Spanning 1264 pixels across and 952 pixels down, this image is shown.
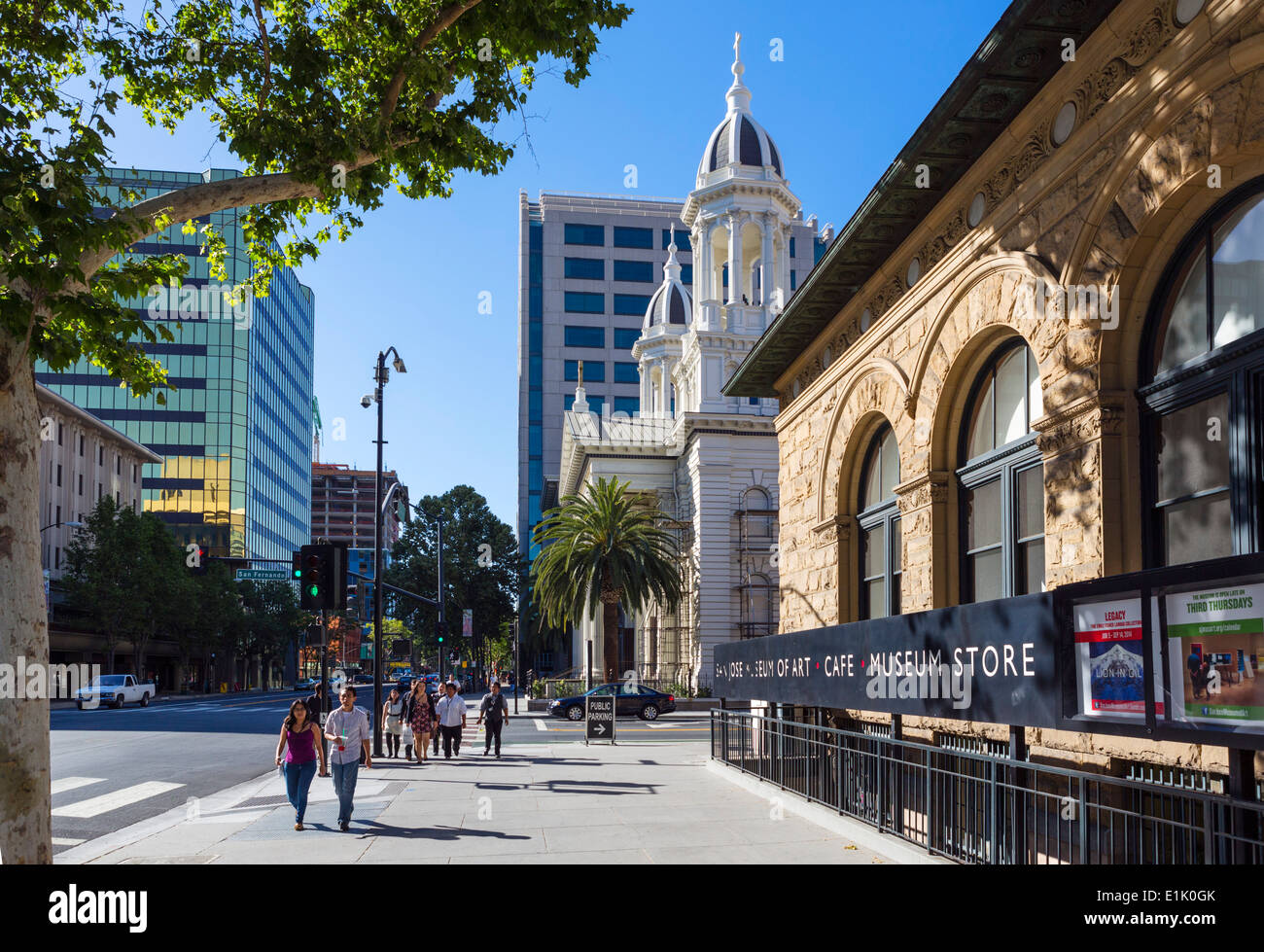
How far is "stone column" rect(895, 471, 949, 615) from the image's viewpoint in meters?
13.5

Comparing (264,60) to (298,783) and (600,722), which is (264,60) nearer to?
(298,783)

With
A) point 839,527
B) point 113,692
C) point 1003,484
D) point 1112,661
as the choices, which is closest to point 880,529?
point 839,527

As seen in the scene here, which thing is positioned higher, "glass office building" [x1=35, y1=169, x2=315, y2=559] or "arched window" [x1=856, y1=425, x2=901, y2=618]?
"glass office building" [x1=35, y1=169, x2=315, y2=559]

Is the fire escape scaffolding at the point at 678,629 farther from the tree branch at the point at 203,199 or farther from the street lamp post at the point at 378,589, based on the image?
the tree branch at the point at 203,199

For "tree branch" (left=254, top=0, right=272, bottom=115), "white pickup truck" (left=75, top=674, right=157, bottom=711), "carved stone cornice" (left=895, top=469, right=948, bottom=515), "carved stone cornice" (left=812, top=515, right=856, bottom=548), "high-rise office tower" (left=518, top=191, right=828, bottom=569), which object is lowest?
"white pickup truck" (left=75, top=674, right=157, bottom=711)

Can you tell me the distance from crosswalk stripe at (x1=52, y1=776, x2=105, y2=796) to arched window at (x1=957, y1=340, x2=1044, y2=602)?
15.1 meters

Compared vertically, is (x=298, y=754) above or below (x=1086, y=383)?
below

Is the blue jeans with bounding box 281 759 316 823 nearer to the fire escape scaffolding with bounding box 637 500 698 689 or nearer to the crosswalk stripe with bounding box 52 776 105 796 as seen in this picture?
the crosswalk stripe with bounding box 52 776 105 796

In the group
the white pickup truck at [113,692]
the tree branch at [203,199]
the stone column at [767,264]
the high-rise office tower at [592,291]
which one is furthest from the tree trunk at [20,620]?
the high-rise office tower at [592,291]

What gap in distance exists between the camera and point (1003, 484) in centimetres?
1205

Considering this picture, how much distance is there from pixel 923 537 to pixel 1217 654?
769 centimetres

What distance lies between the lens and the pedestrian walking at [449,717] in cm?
2384

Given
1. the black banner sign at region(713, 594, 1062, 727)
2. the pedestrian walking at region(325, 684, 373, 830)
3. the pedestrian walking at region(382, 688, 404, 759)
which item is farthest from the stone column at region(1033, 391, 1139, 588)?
the pedestrian walking at region(382, 688, 404, 759)

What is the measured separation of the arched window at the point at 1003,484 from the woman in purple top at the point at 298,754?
8333 millimetres
